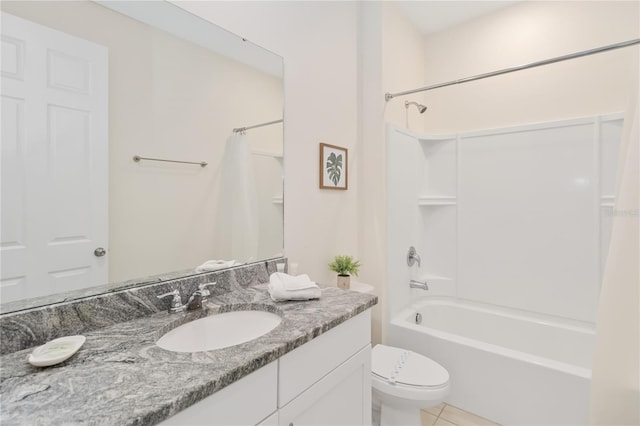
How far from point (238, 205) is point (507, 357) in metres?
1.71

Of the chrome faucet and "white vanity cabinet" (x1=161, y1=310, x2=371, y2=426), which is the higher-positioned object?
the chrome faucet

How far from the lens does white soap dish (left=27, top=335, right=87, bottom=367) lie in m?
0.71

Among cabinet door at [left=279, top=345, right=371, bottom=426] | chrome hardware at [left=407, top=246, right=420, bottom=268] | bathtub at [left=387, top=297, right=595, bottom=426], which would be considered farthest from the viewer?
chrome hardware at [left=407, top=246, right=420, bottom=268]

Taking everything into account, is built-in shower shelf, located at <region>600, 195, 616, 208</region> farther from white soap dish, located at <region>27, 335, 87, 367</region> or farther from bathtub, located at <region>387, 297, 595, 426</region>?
white soap dish, located at <region>27, 335, 87, 367</region>

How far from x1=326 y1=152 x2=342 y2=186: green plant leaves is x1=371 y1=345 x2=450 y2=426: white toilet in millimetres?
1113

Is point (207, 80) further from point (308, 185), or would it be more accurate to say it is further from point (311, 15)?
point (311, 15)

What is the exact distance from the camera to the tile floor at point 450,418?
6.04ft

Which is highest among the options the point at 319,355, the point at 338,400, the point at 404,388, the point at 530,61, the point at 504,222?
the point at 530,61

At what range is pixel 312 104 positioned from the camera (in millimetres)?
1844

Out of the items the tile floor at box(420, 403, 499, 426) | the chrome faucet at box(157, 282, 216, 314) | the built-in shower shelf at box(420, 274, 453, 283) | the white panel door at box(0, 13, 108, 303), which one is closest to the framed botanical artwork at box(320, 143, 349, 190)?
the chrome faucet at box(157, 282, 216, 314)

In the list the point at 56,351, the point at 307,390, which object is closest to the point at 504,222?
the point at 307,390

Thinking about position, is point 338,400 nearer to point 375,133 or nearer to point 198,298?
point 198,298

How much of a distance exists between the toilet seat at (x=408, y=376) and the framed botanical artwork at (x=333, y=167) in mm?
1067

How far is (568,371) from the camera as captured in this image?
5.26 feet
